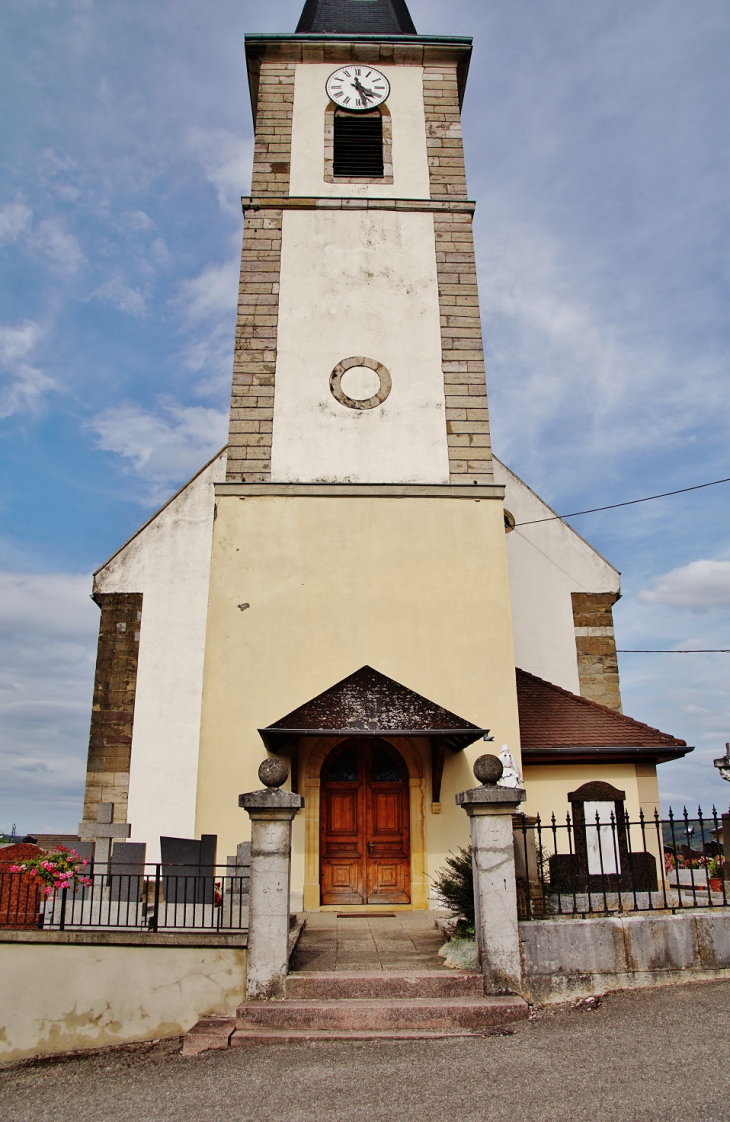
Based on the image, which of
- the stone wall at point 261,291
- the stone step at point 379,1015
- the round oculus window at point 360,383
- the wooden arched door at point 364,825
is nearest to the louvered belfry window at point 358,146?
the stone wall at point 261,291

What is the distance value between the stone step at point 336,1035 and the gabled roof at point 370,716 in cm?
349

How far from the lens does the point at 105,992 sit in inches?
263

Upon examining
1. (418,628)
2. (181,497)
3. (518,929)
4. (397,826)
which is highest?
(181,497)

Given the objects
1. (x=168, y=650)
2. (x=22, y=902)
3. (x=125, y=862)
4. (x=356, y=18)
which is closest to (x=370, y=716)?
(x=125, y=862)

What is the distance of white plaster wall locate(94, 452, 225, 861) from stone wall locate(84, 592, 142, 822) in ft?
0.44

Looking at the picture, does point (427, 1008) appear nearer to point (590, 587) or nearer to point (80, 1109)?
point (80, 1109)

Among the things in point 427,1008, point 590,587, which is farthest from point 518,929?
point 590,587

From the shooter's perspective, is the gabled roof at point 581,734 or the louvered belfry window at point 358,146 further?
the louvered belfry window at point 358,146

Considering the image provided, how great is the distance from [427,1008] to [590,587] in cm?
1055

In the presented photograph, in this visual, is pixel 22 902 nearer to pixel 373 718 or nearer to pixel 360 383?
pixel 373 718

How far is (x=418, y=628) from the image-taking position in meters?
10.8

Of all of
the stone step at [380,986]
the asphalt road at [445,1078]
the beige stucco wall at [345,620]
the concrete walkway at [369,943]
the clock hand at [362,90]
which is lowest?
the asphalt road at [445,1078]

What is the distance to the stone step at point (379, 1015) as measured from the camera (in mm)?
5914

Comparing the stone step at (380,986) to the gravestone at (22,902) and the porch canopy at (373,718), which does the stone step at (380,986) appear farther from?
the porch canopy at (373,718)
